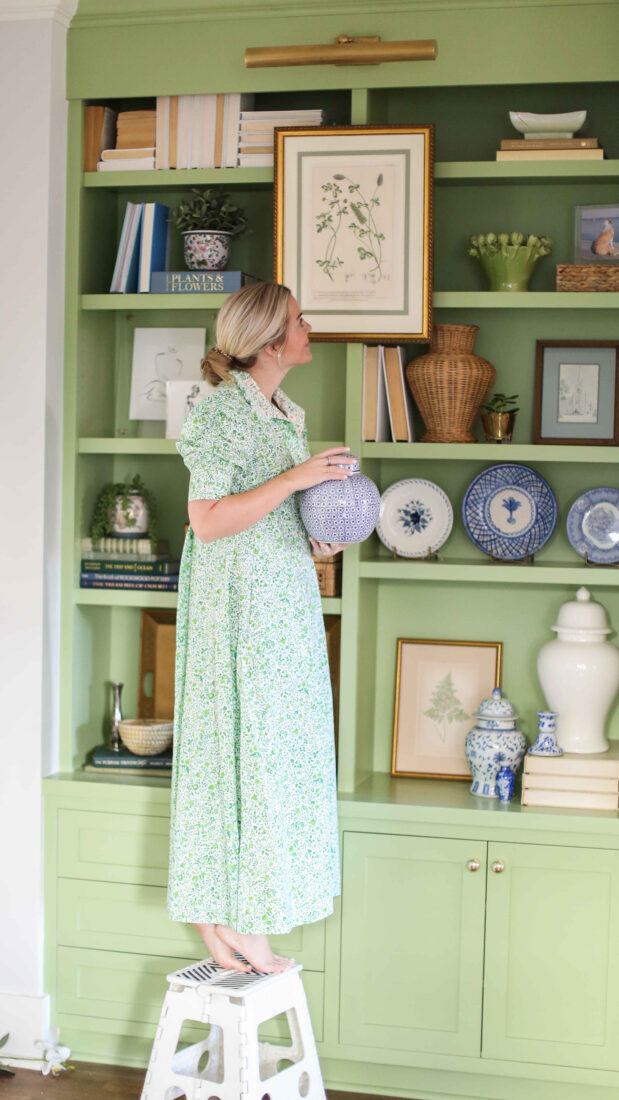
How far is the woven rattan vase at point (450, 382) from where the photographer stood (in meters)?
2.83

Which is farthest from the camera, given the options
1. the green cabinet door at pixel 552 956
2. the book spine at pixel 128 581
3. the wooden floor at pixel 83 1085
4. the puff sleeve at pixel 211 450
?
the book spine at pixel 128 581

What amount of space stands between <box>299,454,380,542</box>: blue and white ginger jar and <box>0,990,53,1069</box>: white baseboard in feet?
4.72

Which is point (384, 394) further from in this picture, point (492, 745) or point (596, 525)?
point (492, 745)

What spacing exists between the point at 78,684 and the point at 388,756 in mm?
842

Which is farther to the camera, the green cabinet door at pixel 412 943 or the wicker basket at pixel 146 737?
the wicker basket at pixel 146 737

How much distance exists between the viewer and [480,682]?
9.99 ft

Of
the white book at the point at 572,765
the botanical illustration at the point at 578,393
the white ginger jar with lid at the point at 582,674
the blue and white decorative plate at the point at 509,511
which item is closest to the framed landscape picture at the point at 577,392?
the botanical illustration at the point at 578,393

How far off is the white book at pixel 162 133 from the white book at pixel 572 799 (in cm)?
179

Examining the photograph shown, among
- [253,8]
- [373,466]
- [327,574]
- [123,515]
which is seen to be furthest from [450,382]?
[253,8]

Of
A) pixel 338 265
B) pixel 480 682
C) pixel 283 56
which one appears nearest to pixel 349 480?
pixel 338 265

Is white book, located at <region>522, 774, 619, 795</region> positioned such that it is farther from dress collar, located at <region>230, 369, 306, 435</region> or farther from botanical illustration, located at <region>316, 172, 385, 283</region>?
botanical illustration, located at <region>316, 172, 385, 283</region>

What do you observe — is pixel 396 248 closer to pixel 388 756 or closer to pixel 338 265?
pixel 338 265

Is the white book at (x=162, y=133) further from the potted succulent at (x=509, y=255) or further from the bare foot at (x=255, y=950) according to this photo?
the bare foot at (x=255, y=950)

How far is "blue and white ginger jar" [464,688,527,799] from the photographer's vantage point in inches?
111
